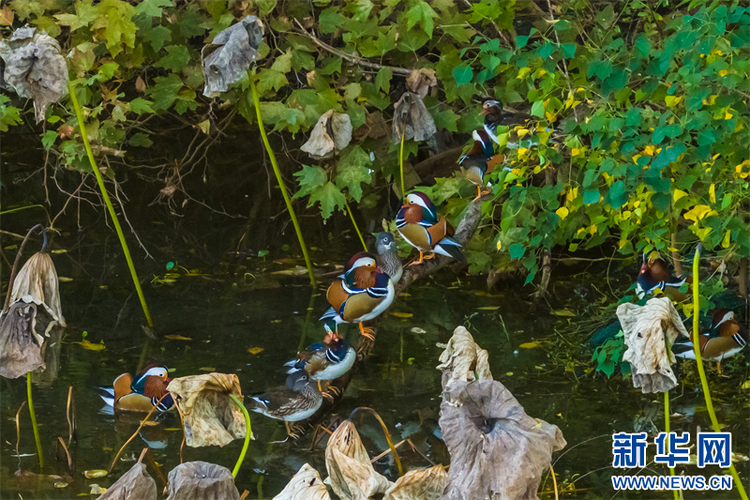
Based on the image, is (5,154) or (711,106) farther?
(5,154)

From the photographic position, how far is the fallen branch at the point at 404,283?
301cm

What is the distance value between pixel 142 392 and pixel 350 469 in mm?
1205

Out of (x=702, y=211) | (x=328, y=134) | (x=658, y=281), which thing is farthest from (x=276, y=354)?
(x=702, y=211)

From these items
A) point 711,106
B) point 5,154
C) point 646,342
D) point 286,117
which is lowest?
point 5,154

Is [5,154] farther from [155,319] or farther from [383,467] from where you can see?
[383,467]

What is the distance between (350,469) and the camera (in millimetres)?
1968

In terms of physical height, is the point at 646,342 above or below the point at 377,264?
above

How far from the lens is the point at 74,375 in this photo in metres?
3.30

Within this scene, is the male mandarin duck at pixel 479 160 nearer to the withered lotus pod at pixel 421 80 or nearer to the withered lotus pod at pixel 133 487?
the withered lotus pod at pixel 421 80

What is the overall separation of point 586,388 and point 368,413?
2.66 feet

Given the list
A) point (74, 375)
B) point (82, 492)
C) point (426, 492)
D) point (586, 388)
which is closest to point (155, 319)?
point (74, 375)

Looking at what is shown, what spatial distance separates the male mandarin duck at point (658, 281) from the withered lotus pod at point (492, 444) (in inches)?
50.7

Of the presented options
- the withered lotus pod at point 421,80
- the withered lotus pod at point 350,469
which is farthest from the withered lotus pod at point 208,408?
the withered lotus pod at point 421,80

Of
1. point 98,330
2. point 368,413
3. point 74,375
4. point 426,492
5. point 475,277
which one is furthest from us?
point 475,277
